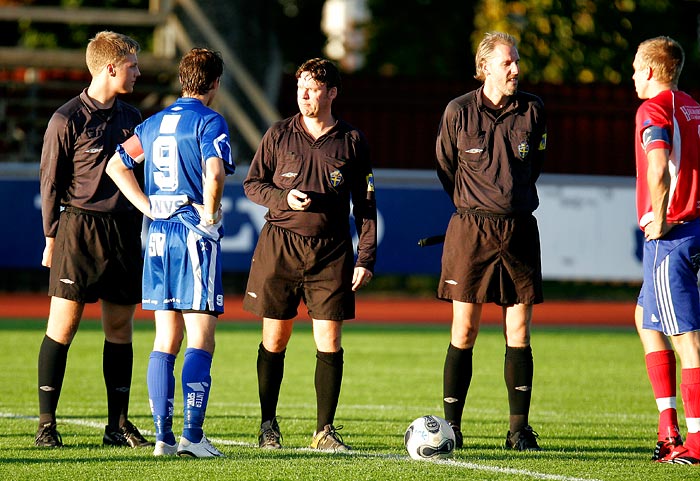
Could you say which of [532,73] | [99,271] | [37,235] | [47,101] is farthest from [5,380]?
[532,73]

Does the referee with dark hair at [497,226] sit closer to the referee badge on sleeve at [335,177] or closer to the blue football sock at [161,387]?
the referee badge on sleeve at [335,177]

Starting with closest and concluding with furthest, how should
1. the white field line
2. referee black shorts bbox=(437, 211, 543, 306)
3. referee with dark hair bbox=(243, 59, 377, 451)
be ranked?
the white field line < referee with dark hair bbox=(243, 59, 377, 451) < referee black shorts bbox=(437, 211, 543, 306)

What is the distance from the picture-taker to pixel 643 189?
22.0 feet

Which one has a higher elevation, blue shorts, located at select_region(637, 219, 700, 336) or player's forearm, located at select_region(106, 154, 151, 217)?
player's forearm, located at select_region(106, 154, 151, 217)

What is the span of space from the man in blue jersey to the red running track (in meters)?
11.1

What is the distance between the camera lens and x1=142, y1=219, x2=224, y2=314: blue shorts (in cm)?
621

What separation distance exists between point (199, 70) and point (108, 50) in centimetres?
86

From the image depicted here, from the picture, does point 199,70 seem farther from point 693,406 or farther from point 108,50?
point 693,406

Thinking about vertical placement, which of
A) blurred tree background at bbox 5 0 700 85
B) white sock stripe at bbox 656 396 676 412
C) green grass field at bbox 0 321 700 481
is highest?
blurred tree background at bbox 5 0 700 85

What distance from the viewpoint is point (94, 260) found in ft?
22.7

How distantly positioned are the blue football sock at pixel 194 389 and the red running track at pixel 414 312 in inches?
438

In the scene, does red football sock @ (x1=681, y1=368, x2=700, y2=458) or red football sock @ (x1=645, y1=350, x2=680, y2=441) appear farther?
red football sock @ (x1=645, y1=350, x2=680, y2=441)

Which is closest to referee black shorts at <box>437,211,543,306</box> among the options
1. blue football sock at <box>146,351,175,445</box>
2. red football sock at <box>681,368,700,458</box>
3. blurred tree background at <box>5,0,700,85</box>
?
red football sock at <box>681,368,700,458</box>

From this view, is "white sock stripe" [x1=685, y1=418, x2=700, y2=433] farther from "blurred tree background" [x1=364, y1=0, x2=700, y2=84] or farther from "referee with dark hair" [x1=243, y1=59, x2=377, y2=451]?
"blurred tree background" [x1=364, y1=0, x2=700, y2=84]
